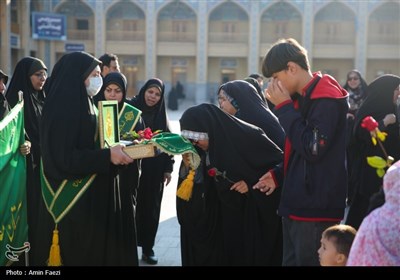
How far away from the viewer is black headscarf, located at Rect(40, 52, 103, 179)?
2.15m

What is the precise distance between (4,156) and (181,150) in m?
0.93

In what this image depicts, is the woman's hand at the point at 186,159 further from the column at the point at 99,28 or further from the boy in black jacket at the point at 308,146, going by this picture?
the column at the point at 99,28

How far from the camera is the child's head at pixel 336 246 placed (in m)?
1.70

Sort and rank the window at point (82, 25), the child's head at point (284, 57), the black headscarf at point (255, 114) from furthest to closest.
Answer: the window at point (82, 25), the black headscarf at point (255, 114), the child's head at point (284, 57)

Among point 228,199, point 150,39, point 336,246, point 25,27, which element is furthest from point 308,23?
point 336,246

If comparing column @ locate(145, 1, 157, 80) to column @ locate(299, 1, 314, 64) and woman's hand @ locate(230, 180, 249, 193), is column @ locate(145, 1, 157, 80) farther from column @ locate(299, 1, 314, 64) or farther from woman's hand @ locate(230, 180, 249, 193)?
woman's hand @ locate(230, 180, 249, 193)

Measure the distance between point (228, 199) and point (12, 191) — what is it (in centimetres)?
113

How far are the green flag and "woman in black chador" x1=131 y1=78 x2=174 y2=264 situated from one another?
1054 mm

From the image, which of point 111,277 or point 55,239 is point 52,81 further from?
point 111,277

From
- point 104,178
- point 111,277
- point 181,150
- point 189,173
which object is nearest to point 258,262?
point 189,173

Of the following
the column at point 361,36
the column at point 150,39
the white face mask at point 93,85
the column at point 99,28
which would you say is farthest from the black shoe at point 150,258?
the column at point 361,36

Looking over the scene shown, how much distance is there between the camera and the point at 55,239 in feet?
7.27

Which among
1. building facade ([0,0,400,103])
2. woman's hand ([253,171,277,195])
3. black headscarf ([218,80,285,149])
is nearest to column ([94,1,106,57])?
building facade ([0,0,400,103])

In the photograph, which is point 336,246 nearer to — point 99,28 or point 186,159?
point 186,159
